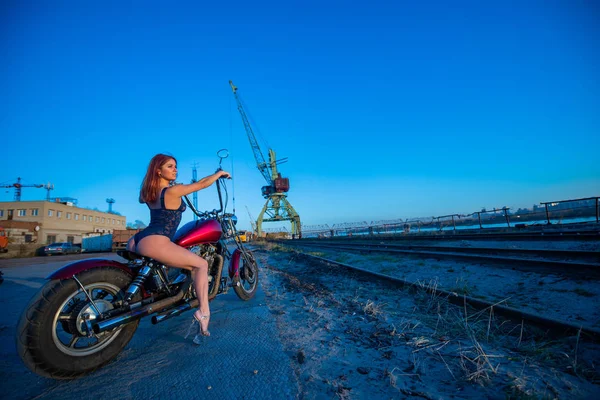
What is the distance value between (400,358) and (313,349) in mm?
676

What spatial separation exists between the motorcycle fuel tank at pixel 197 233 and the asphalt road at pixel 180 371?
0.94 meters

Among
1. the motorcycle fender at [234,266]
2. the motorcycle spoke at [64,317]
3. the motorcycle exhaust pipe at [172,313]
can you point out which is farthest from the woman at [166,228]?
the motorcycle fender at [234,266]

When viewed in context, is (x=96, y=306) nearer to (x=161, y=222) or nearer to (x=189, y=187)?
(x=161, y=222)

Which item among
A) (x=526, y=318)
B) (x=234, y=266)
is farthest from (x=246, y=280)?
(x=526, y=318)

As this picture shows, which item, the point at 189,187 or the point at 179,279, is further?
the point at 179,279

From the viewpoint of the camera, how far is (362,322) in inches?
106

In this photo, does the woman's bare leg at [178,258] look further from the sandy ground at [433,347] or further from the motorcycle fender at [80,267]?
the sandy ground at [433,347]

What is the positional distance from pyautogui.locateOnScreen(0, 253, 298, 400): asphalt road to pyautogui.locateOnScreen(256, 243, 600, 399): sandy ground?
202 mm

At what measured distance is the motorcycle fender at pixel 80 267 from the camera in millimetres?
1799

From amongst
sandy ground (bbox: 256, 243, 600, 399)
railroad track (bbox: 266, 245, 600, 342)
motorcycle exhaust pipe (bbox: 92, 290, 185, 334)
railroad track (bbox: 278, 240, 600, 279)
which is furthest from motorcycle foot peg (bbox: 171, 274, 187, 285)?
railroad track (bbox: 278, 240, 600, 279)

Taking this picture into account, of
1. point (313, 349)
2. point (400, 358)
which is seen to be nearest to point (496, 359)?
point (400, 358)

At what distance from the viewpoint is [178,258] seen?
2.20m

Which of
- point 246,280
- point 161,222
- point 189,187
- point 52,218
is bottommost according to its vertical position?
point 246,280

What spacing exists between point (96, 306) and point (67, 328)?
213 mm
